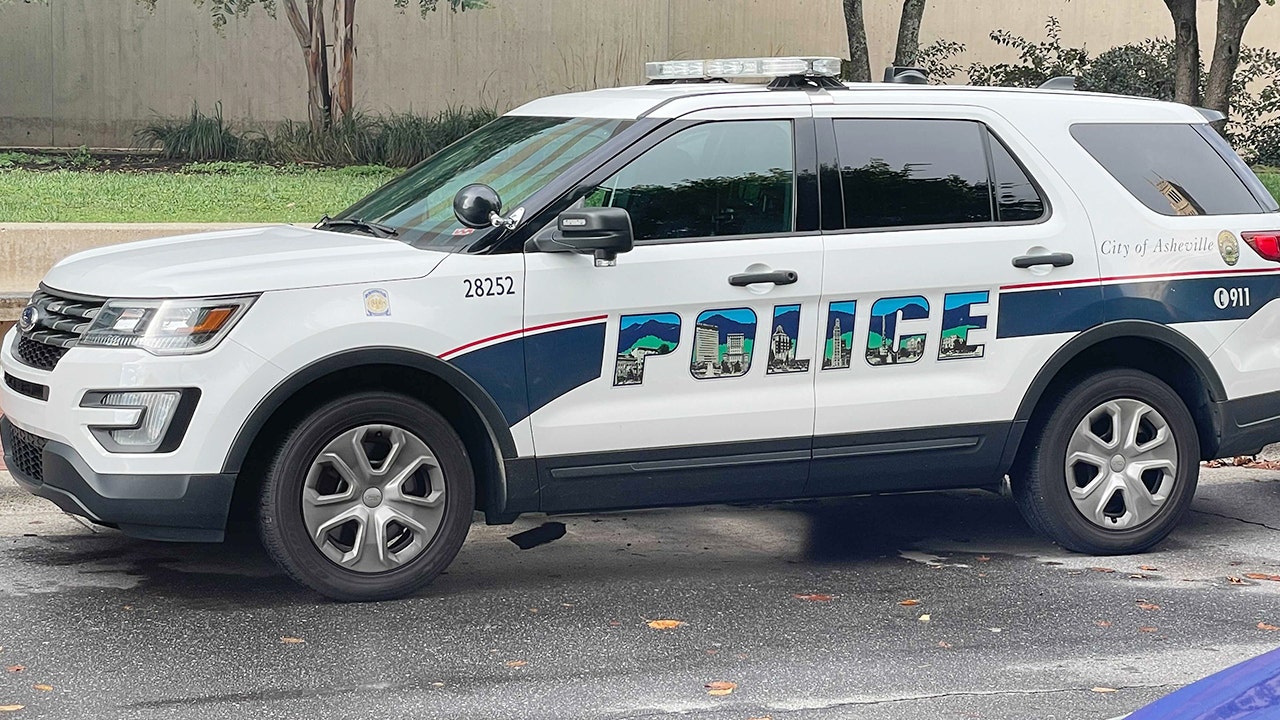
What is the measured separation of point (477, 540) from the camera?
22.8 feet

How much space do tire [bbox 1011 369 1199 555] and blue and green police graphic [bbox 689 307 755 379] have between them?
1388mm

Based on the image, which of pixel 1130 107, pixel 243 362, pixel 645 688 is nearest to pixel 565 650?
pixel 645 688

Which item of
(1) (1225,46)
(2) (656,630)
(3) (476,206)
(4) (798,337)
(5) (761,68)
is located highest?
(1) (1225,46)

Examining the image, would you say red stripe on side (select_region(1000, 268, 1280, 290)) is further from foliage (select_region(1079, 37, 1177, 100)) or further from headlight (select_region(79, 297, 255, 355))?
foliage (select_region(1079, 37, 1177, 100))

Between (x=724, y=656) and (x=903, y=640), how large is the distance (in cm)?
65

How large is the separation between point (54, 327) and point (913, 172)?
3.16m

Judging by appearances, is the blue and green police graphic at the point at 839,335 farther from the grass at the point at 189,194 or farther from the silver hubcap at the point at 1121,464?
the grass at the point at 189,194

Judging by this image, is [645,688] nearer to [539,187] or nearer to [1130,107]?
[539,187]

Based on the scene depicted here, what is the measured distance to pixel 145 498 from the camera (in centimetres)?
543

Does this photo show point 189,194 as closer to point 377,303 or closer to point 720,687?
point 377,303

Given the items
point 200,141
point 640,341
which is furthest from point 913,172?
point 200,141

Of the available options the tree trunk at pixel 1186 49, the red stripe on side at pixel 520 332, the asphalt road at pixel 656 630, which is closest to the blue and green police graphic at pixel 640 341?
the red stripe on side at pixel 520 332

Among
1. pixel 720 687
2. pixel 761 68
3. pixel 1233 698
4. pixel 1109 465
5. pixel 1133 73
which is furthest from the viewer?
pixel 1133 73

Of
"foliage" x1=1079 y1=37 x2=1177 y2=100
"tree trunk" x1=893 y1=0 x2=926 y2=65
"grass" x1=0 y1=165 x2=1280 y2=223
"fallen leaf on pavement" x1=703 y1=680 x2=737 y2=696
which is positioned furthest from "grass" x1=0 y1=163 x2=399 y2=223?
"foliage" x1=1079 y1=37 x2=1177 y2=100
